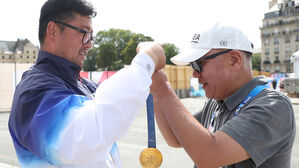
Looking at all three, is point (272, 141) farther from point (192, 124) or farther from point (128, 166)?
point (128, 166)

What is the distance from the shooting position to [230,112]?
1.93 m

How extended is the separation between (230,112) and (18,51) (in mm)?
146935

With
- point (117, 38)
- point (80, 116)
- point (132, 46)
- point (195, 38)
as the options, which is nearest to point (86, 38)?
point (195, 38)

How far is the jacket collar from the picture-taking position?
1.76 metres

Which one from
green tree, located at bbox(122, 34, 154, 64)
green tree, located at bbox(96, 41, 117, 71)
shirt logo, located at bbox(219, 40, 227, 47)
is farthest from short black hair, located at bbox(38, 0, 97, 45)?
green tree, located at bbox(96, 41, 117, 71)

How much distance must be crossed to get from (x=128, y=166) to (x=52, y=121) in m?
4.52

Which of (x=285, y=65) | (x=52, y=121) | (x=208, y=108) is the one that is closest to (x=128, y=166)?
(x=208, y=108)

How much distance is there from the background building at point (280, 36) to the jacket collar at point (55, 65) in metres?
84.1

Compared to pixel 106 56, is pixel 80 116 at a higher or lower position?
lower

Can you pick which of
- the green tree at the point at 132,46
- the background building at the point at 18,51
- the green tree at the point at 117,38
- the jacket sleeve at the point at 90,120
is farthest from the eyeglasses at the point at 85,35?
the background building at the point at 18,51

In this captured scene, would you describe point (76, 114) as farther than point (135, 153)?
No

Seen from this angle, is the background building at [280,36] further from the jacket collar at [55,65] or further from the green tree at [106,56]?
the jacket collar at [55,65]

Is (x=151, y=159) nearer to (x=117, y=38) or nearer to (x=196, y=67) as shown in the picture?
(x=196, y=67)

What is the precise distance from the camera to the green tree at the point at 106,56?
6956cm
